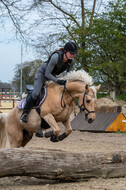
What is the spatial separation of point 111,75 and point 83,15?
10.5 feet

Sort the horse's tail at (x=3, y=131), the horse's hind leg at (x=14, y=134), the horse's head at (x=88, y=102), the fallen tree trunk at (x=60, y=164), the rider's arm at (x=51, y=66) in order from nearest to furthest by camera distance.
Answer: the fallen tree trunk at (x=60, y=164) < the horse's head at (x=88, y=102) < the rider's arm at (x=51, y=66) < the horse's hind leg at (x=14, y=134) < the horse's tail at (x=3, y=131)

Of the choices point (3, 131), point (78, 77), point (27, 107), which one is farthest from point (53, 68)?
point (3, 131)

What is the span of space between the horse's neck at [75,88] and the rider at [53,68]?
117mm

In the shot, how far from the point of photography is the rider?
4781mm

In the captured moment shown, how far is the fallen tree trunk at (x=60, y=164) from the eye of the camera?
317 cm

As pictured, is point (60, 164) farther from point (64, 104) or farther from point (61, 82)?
point (61, 82)

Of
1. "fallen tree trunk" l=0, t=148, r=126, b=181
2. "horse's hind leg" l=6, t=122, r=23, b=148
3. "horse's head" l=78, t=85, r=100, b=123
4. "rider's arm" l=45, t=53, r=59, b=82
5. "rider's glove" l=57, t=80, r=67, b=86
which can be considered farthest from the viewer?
"horse's hind leg" l=6, t=122, r=23, b=148

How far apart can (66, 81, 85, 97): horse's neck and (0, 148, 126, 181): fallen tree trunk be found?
137cm

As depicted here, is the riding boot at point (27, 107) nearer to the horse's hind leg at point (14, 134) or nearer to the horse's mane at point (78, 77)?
the horse's hind leg at point (14, 134)

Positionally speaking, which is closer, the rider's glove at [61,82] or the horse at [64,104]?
the horse at [64,104]

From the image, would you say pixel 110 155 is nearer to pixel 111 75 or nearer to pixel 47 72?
pixel 47 72

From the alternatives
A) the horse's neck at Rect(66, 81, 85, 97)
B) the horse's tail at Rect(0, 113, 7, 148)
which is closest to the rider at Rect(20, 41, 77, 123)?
the horse's neck at Rect(66, 81, 85, 97)

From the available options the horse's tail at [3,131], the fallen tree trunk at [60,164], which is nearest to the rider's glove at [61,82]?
the horse's tail at [3,131]

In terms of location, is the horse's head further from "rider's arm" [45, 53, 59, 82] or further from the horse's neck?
"rider's arm" [45, 53, 59, 82]
